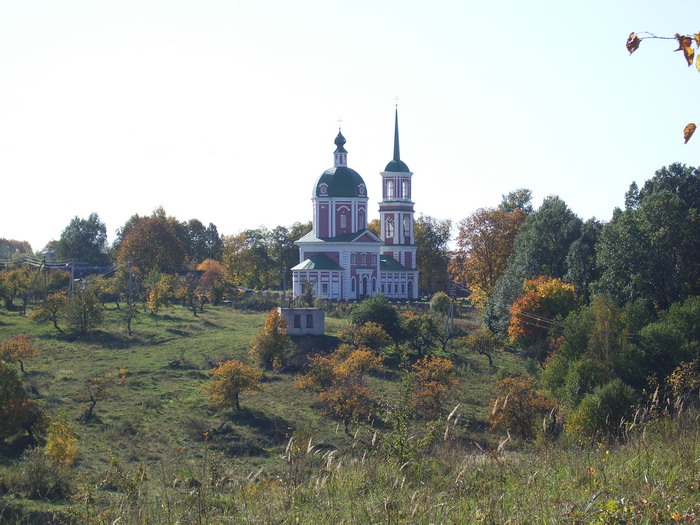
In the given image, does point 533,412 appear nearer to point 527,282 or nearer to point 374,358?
point 374,358

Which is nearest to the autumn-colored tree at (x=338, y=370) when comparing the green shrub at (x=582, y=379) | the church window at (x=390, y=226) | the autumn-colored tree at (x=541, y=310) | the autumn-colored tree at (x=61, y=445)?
the autumn-colored tree at (x=541, y=310)

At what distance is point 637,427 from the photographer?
1022cm

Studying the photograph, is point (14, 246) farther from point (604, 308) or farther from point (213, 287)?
point (604, 308)

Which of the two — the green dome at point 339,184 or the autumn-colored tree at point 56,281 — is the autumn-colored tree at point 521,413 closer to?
the autumn-colored tree at point 56,281

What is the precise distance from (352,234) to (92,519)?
55385mm

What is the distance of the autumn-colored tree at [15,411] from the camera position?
913 inches

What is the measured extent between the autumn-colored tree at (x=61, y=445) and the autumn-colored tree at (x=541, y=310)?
20102 millimetres

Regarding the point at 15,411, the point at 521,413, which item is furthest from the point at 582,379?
→ the point at 15,411

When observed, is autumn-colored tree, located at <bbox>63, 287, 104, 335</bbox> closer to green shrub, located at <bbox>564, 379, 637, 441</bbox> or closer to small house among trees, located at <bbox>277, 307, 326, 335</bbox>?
small house among trees, located at <bbox>277, 307, 326, 335</bbox>

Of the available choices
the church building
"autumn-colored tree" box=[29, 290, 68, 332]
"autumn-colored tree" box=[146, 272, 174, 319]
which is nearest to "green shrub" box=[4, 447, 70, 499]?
"autumn-colored tree" box=[29, 290, 68, 332]

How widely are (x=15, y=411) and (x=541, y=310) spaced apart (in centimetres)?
2143

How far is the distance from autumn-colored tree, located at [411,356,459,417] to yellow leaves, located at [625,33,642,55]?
22.5m

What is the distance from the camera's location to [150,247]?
216 ft

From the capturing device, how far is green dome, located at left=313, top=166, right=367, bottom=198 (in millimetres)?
63656
